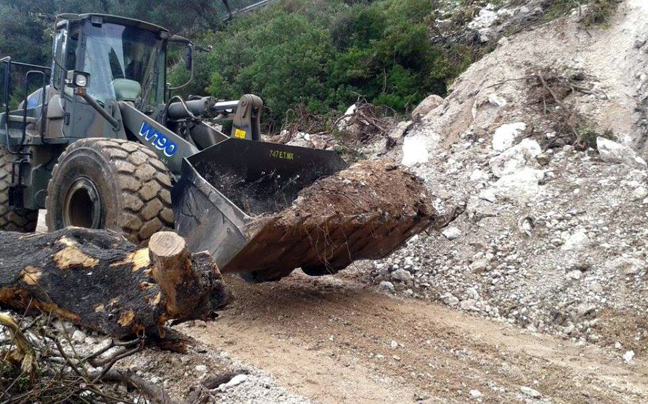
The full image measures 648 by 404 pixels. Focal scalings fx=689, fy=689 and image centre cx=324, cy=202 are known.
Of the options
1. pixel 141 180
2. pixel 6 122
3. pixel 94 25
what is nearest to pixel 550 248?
pixel 141 180

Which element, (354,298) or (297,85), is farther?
(297,85)

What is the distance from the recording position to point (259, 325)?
5.44 meters

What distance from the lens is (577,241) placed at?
682cm

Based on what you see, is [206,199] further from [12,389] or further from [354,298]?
[12,389]

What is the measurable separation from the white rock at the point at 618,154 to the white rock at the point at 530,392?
13.7 feet

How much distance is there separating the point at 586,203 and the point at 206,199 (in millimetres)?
4163

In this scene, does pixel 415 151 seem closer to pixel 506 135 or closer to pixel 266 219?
pixel 506 135

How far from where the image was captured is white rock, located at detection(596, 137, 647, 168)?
7.67 m

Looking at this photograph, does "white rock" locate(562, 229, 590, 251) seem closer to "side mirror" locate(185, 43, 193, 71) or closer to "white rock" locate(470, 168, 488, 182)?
"white rock" locate(470, 168, 488, 182)

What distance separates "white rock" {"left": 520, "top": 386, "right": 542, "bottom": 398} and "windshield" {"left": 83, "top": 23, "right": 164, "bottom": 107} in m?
4.72

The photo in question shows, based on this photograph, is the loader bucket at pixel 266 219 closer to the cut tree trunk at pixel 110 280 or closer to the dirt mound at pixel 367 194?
the dirt mound at pixel 367 194

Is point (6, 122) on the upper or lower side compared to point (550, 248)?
upper

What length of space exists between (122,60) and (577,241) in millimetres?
4948

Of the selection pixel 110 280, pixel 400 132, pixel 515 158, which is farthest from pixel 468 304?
pixel 400 132
